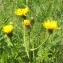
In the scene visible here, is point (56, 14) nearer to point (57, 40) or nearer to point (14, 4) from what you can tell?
point (14, 4)

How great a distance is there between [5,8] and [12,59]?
61.6 inches

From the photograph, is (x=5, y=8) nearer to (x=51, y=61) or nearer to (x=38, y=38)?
(x=38, y=38)

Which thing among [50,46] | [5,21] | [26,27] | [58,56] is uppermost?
[26,27]

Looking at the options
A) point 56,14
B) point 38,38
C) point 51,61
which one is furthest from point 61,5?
point 51,61

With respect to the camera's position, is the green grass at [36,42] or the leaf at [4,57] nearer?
the leaf at [4,57]

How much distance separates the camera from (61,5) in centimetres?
371

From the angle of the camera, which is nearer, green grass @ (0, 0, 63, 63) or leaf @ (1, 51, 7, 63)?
leaf @ (1, 51, 7, 63)

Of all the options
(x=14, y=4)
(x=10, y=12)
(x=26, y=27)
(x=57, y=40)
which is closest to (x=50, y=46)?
(x=57, y=40)

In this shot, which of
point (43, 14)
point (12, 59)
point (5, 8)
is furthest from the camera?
point (5, 8)

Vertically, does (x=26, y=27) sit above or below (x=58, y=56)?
above

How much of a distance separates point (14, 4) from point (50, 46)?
59.0 inches

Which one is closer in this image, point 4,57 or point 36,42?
point 4,57

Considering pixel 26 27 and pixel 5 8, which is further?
pixel 5 8

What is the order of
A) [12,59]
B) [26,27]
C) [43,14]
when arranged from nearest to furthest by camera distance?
1. [26,27]
2. [12,59]
3. [43,14]
